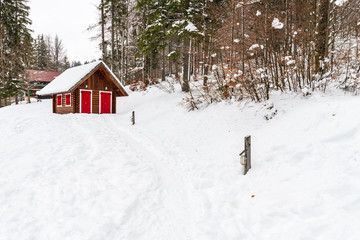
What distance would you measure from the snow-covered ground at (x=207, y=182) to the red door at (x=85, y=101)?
27.3ft

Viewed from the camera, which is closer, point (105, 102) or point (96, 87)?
point (96, 87)

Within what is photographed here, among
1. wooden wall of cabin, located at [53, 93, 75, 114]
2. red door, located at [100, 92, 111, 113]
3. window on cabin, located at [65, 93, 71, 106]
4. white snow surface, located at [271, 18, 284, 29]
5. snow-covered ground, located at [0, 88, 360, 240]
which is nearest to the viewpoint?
snow-covered ground, located at [0, 88, 360, 240]

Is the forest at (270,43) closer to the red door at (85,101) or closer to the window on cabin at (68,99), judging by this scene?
the red door at (85,101)

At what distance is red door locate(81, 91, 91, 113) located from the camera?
16.3m

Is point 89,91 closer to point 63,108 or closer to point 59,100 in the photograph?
point 63,108

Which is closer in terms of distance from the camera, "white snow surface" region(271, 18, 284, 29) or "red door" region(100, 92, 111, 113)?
"white snow surface" region(271, 18, 284, 29)

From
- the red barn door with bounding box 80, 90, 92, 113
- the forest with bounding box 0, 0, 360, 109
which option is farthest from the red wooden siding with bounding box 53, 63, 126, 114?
the forest with bounding box 0, 0, 360, 109

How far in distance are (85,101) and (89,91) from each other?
94 centimetres

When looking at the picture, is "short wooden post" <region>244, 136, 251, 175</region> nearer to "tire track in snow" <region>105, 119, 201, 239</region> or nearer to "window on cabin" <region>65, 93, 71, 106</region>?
"tire track in snow" <region>105, 119, 201, 239</region>

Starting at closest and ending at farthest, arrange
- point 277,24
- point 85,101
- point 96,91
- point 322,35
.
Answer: point 277,24, point 322,35, point 85,101, point 96,91

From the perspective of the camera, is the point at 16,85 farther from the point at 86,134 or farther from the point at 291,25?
the point at 291,25

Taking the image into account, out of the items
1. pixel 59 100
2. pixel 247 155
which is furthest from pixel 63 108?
pixel 247 155

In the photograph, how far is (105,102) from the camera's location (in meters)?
17.5

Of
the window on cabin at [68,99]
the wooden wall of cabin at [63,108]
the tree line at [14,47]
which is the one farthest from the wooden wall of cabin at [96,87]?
the tree line at [14,47]
